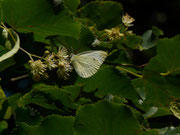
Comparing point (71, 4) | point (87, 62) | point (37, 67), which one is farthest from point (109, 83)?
point (71, 4)

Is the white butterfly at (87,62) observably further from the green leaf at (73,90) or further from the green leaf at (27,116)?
the green leaf at (27,116)

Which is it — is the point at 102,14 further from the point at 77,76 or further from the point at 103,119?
the point at 103,119

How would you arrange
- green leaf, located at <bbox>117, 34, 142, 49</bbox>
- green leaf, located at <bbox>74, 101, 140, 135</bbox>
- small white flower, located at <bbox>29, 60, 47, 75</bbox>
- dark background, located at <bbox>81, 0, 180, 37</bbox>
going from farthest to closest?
dark background, located at <bbox>81, 0, 180, 37</bbox>
green leaf, located at <bbox>117, 34, 142, 49</bbox>
small white flower, located at <bbox>29, 60, 47, 75</bbox>
green leaf, located at <bbox>74, 101, 140, 135</bbox>

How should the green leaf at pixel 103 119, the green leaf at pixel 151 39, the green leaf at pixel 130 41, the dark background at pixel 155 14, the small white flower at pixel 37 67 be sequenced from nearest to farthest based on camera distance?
the green leaf at pixel 103 119
the small white flower at pixel 37 67
the green leaf at pixel 130 41
the green leaf at pixel 151 39
the dark background at pixel 155 14

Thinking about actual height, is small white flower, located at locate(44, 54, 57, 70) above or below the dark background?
above

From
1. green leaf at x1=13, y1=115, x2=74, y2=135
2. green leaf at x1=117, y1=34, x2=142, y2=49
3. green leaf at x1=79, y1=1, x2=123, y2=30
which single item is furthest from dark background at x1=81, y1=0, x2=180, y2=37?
green leaf at x1=13, y1=115, x2=74, y2=135

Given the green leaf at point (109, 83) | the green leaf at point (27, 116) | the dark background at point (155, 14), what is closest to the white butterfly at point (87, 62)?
the green leaf at point (109, 83)

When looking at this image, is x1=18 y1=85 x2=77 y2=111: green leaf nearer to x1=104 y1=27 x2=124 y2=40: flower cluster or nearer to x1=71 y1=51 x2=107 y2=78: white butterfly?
x1=71 y1=51 x2=107 y2=78: white butterfly
